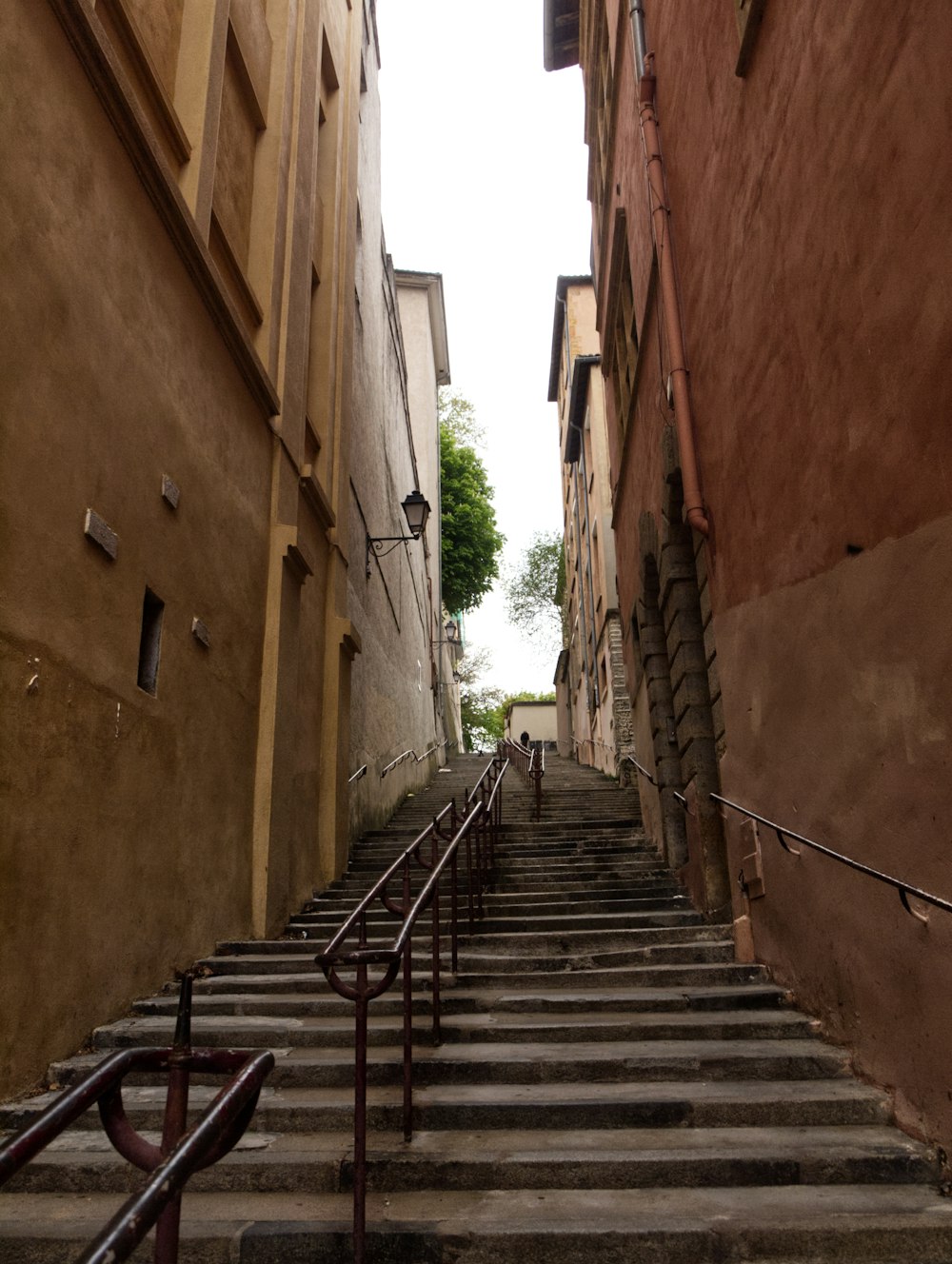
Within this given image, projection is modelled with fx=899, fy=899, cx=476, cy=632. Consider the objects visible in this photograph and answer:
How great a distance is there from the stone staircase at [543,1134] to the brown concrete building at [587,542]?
935 centimetres

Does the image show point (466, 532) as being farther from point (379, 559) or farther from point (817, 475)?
point (817, 475)

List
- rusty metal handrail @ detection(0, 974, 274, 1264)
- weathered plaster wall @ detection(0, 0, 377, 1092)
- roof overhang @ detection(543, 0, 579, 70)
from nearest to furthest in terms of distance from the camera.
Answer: rusty metal handrail @ detection(0, 974, 274, 1264), weathered plaster wall @ detection(0, 0, 377, 1092), roof overhang @ detection(543, 0, 579, 70)

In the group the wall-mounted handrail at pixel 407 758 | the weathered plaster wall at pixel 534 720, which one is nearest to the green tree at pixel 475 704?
the weathered plaster wall at pixel 534 720

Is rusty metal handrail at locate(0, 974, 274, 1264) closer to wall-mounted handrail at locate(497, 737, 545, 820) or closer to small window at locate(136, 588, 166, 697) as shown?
small window at locate(136, 588, 166, 697)

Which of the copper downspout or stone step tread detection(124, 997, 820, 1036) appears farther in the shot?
the copper downspout

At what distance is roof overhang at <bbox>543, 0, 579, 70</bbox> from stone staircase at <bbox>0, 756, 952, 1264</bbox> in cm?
1500

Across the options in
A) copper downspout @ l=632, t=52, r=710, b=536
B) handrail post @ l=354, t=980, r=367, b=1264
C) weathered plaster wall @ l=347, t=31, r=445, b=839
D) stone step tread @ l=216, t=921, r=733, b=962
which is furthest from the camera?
weathered plaster wall @ l=347, t=31, r=445, b=839

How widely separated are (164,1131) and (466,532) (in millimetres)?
29325

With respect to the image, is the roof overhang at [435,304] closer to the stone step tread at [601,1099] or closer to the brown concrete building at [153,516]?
the brown concrete building at [153,516]

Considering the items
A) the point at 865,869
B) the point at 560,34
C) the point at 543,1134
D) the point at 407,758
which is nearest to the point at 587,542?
the point at 407,758

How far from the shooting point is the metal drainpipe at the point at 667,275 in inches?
265

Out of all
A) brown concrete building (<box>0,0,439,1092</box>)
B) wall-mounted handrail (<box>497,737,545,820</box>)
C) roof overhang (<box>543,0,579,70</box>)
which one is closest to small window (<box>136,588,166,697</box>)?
brown concrete building (<box>0,0,439,1092</box>)

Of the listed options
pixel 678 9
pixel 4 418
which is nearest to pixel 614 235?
pixel 678 9

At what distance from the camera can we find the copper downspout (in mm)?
6727
